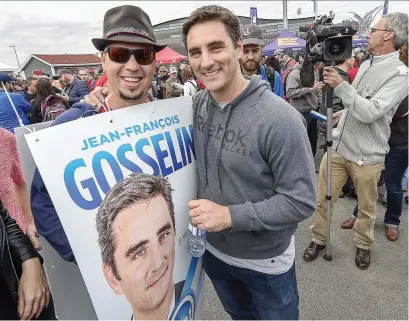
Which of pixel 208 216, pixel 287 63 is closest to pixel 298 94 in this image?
pixel 208 216

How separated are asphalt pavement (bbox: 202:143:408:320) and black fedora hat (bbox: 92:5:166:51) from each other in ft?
6.57

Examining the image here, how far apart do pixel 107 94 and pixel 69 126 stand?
0.47 metres

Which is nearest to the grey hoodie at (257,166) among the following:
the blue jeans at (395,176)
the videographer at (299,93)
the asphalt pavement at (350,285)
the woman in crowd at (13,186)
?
the asphalt pavement at (350,285)

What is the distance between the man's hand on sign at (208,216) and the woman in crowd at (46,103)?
4261mm

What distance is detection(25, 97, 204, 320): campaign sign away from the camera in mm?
971

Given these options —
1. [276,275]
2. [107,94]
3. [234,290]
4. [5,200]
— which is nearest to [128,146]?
[107,94]

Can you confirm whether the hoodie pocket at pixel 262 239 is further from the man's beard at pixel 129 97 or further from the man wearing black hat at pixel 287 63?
the man wearing black hat at pixel 287 63

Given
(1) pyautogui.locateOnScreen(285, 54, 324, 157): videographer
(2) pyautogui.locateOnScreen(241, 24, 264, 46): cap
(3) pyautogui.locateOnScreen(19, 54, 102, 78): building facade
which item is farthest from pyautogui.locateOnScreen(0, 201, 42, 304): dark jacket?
(3) pyautogui.locateOnScreen(19, 54, 102, 78): building facade

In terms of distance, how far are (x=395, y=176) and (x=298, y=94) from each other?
1902 millimetres

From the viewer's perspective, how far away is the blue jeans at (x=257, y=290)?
1.46 meters

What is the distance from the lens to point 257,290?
59.0 inches

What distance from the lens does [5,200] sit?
1964 mm

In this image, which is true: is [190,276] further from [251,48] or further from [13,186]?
[251,48]

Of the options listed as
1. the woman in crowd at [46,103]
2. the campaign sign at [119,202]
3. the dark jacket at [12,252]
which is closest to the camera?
the campaign sign at [119,202]
